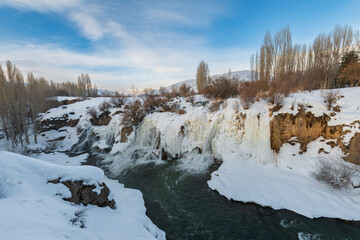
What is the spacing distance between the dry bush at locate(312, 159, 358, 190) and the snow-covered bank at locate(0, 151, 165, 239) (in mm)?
7534

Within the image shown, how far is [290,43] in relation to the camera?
1895cm

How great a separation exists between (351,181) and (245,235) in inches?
209

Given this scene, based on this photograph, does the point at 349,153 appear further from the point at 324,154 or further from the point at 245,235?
the point at 245,235

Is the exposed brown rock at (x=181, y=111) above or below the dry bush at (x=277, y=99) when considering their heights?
below

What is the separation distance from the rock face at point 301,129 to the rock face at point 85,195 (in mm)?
9521

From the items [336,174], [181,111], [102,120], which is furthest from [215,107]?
[102,120]

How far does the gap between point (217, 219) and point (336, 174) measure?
5.61 m

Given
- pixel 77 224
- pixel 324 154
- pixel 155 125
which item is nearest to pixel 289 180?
pixel 324 154

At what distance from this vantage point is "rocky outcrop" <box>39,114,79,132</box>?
21.3m

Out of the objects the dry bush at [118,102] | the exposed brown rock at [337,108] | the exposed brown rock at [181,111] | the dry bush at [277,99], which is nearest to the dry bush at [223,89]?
the exposed brown rock at [181,111]

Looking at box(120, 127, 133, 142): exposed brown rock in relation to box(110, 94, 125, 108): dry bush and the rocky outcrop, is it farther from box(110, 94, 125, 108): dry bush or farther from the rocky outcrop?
the rocky outcrop

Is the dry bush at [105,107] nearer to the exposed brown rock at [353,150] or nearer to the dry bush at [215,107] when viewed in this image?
the dry bush at [215,107]

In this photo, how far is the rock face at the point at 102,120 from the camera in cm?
1844

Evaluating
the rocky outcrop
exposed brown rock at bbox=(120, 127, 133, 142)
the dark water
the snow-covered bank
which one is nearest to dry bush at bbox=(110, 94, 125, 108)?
the rocky outcrop
